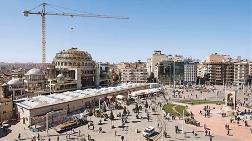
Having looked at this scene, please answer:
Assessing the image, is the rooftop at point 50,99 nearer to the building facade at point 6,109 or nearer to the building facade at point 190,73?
the building facade at point 6,109

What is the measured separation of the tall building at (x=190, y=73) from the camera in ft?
472

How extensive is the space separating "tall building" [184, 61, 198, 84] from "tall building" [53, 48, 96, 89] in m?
53.5

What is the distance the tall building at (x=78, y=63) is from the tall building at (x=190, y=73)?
53.5 meters

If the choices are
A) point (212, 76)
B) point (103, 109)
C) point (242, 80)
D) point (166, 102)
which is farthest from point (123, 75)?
point (103, 109)

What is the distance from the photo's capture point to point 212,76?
5669 inches

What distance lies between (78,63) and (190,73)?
6111 cm

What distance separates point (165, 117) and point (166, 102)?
22.5m

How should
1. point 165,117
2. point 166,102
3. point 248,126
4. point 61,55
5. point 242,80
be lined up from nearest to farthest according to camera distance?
point 248,126 → point 165,117 → point 166,102 → point 61,55 → point 242,80

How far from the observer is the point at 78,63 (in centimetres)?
10294

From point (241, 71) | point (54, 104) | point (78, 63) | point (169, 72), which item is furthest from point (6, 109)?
point (241, 71)

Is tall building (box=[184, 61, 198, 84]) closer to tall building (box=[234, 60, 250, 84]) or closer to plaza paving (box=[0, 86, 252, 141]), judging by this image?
tall building (box=[234, 60, 250, 84])

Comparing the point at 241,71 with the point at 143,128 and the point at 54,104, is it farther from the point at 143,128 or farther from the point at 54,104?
the point at 54,104

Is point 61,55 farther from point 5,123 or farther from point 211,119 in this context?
point 211,119

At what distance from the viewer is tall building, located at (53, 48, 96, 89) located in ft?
336
